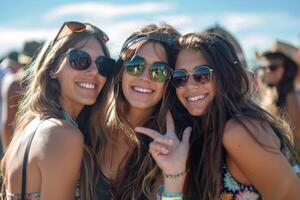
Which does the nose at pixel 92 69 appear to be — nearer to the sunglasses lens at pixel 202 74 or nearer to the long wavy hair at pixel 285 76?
the sunglasses lens at pixel 202 74

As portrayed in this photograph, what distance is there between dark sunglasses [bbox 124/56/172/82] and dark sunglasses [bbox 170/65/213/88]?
9 centimetres

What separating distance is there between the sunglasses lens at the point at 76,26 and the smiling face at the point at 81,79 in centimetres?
10

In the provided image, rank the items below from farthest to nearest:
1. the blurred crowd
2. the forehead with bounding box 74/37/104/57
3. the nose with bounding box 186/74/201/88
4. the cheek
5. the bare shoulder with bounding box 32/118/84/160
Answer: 1. the blurred crowd
2. the forehead with bounding box 74/37/104/57
3. the cheek
4. the nose with bounding box 186/74/201/88
5. the bare shoulder with bounding box 32/118/84/160

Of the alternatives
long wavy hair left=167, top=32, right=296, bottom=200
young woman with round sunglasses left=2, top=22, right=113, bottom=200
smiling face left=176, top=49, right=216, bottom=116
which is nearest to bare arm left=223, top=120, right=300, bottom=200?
long wavy hair left=167, top=32, right=296, bottom=200

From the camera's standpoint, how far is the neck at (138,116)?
3658mm

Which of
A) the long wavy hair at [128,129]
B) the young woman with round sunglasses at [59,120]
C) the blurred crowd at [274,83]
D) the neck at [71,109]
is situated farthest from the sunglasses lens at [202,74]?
the blurred crowd at [274,83]

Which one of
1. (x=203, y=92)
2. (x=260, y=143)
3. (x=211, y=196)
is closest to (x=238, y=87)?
(x=203, y=92)

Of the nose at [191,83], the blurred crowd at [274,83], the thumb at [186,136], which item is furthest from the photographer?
the blurred crowd at [274,83]

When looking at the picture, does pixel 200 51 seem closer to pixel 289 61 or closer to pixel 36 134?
pixel 36 134

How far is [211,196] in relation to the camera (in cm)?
293

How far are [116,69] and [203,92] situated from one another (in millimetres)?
799

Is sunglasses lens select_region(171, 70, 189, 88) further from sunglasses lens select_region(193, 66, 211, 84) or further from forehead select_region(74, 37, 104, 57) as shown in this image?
forehead select_region(74, 37, 104, 57)

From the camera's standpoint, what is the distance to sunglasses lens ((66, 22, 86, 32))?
333 centimetres

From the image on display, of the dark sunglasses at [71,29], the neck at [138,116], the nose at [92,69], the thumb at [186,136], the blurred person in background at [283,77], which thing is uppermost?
the dark sunglasses at [71,29]
